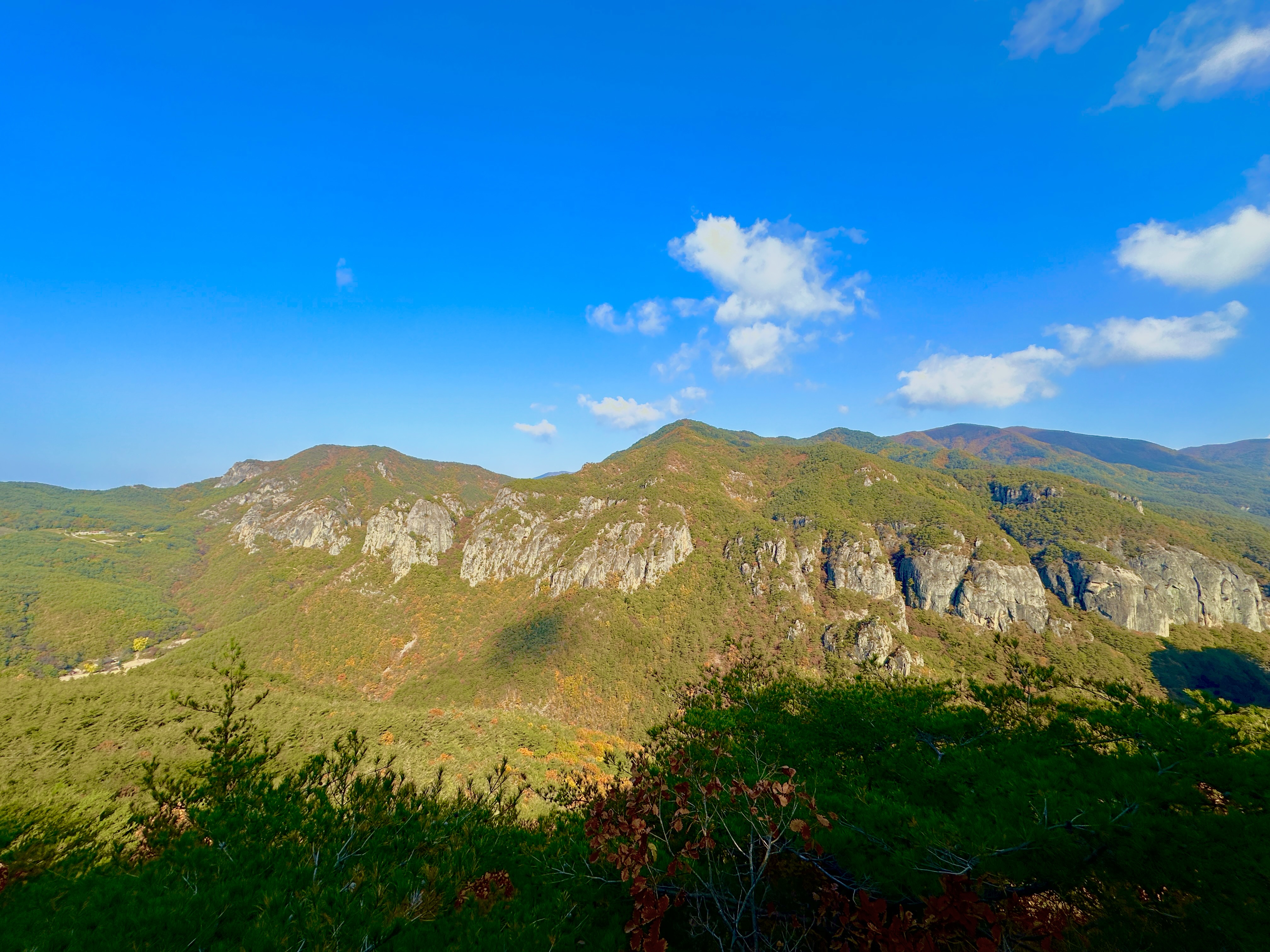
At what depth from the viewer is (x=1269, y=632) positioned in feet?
339

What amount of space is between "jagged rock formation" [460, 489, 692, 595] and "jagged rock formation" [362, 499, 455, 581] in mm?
10912

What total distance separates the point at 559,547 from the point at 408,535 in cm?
5209

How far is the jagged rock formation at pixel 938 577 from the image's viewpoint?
11038 cm

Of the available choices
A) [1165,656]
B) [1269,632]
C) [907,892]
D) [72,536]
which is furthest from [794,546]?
[72,536]

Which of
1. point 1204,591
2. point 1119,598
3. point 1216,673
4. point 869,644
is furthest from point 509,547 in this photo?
point 1204,591

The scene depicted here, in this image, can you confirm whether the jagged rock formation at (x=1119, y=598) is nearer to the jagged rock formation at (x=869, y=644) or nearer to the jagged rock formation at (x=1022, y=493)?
the jagged rock formation at (x=1022, y=493)

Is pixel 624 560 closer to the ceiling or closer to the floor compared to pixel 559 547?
closer to the floor

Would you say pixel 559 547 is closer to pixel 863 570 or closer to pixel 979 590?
pixel 863 570

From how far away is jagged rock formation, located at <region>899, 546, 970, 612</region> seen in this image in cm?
11038

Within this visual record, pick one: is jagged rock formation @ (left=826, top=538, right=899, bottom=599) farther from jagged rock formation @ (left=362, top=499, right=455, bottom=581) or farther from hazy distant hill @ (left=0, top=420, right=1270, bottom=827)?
jagged rock formation @ (left=362, top=499, right=455, bottom=581)

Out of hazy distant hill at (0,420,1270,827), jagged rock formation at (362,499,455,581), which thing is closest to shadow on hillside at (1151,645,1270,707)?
hazy distant hill at (0,420,1270,827)

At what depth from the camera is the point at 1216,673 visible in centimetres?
8394

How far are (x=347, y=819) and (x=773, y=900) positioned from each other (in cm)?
841

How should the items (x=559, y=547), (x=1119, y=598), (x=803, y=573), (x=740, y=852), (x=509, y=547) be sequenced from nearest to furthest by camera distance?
(x=740, y=852)
(x=1119, y=598)
(x=803, y=573)
(x=559, y=547)
(x=509, y=547)
